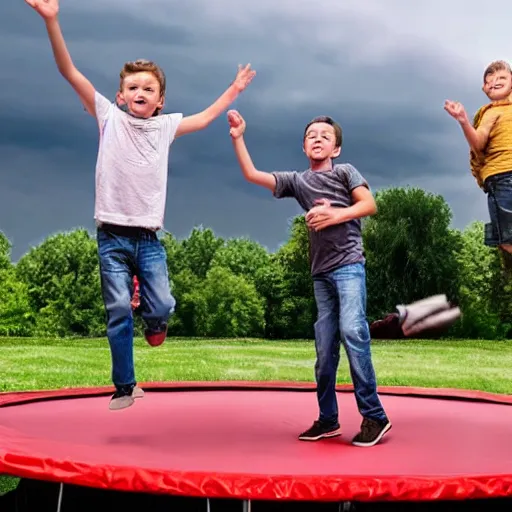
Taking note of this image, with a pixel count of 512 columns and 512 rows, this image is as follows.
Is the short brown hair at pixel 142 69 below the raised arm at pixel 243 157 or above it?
above

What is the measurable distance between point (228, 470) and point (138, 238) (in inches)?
46.5

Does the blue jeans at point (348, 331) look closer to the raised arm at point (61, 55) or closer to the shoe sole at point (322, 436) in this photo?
the shoe sole at point (322, 436)

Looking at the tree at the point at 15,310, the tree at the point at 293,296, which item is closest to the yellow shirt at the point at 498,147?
the tree at the point at 293,296

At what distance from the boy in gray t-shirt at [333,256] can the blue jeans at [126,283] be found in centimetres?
57

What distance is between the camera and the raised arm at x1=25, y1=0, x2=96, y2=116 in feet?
10.4

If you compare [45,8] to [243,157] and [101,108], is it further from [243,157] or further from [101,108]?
[243,157]

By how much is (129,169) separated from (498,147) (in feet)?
6.25

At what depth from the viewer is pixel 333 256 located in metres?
3.37

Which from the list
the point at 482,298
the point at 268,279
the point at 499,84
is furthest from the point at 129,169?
the point at 268,279

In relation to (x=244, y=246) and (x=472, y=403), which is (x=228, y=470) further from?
(x=244, y=246)

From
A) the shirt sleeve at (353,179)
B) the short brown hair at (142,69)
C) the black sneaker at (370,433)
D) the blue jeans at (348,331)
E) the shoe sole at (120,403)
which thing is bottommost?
the black sneaker at (370,433)

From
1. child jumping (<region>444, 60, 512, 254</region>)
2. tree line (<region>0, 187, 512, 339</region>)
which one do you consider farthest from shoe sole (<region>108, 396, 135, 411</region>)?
tree line (<region>0, 187, 512, 339</region>)

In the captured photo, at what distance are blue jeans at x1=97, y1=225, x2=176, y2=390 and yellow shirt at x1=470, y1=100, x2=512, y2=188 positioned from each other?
1769mm

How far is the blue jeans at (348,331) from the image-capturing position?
10.8 ft
